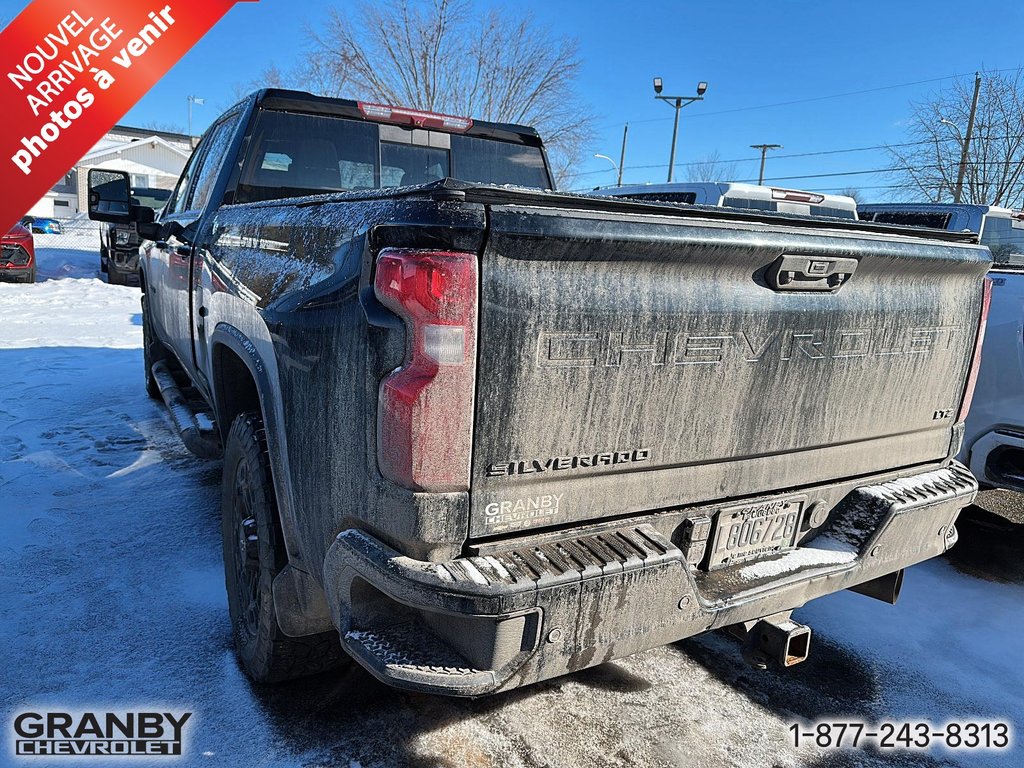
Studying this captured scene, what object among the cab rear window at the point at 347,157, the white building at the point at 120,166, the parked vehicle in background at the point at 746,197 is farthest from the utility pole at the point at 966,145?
the white building at the point at 120,166

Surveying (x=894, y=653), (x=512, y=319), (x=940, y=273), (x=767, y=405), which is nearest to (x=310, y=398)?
(x=512, y=319)

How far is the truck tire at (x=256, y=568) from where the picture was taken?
238 centimetres

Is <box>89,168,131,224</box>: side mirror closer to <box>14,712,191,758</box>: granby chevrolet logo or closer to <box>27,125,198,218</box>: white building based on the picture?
<box>14,712,191,758</box>: granby chevrolet logo

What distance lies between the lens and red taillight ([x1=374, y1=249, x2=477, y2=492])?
162cm

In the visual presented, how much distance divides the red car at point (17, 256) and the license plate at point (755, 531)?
16253 mm

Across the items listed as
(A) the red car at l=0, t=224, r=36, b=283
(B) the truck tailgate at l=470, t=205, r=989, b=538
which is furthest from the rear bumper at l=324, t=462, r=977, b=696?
(A) the red car at l=0, t=224, r=36, b=283

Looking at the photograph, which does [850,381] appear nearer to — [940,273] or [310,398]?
[940,273]

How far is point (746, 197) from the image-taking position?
6.78 m

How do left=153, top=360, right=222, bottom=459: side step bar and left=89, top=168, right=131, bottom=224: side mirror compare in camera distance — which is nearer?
left=153, top=360, right=222, bottom=459: side step bar

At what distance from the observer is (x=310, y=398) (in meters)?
1.98

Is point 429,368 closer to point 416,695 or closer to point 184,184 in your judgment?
point 416,695

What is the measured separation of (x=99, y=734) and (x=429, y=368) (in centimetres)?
189

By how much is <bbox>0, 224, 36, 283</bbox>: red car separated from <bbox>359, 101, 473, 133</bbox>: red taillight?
540 inches

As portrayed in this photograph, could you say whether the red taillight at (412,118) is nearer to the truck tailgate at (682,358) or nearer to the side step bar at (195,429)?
the side step bar at (195,429)
